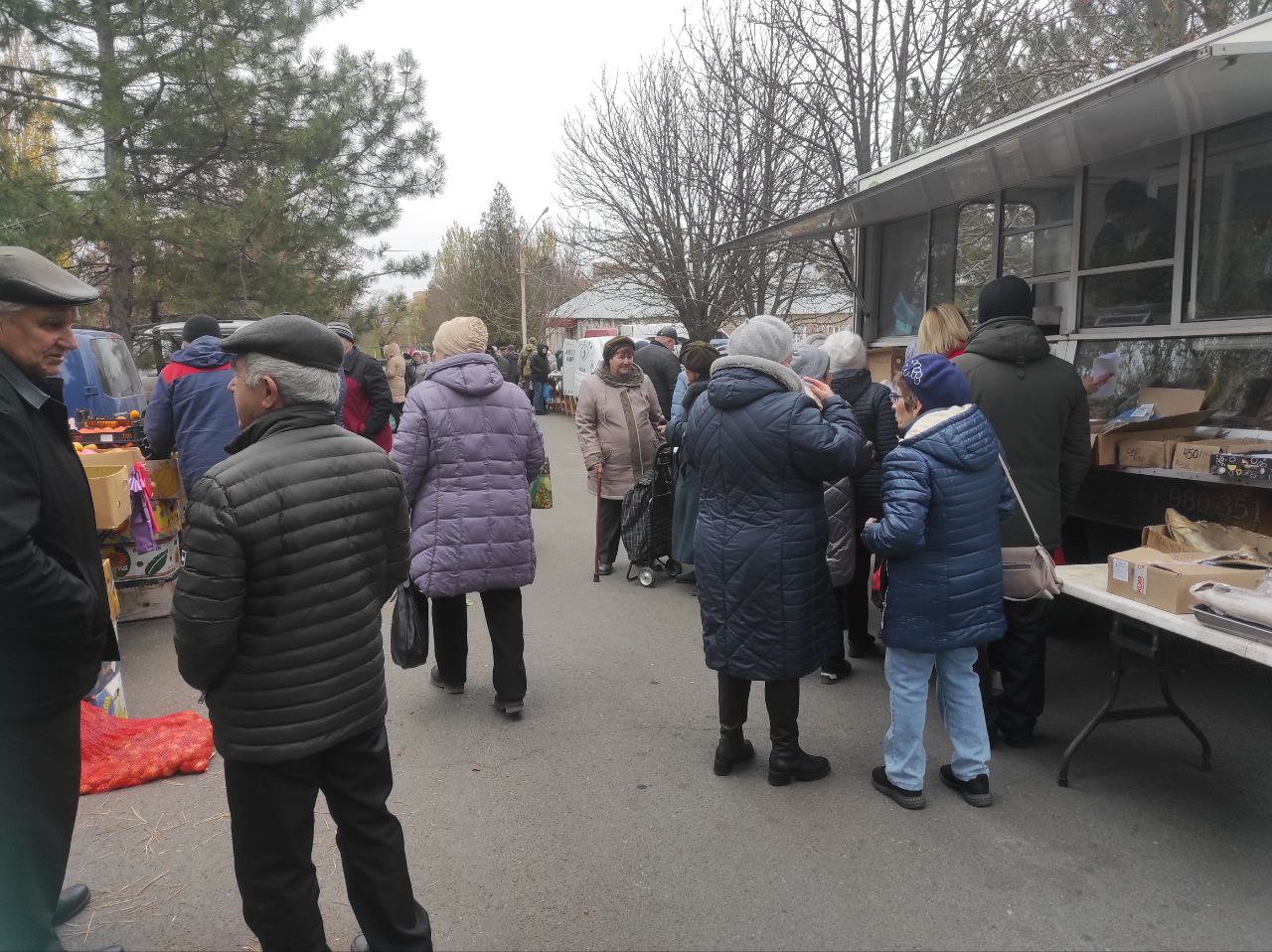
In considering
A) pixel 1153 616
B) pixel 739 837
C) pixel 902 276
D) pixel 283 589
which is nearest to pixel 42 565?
pixel 283 589

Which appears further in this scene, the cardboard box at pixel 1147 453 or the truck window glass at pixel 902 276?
the truck window glass at pixel 902 276

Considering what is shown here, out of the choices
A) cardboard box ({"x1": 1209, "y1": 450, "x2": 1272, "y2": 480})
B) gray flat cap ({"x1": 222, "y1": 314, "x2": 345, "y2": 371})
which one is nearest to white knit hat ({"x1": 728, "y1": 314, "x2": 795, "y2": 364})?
gray flat cap ({"x1": 222, "y1": 314, "x2": 345, "y2": 371})

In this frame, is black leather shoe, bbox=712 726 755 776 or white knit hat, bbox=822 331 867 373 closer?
black leather shoe, bbox=712 726 755 776

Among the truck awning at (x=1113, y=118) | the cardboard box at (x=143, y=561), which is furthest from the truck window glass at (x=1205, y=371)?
the cardboard box at (x=143, y=561)

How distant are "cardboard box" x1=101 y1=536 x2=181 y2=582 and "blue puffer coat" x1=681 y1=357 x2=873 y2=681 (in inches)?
169

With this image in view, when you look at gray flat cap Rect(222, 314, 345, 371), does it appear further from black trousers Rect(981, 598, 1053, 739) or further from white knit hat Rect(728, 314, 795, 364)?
black trousers Rect(981, 598, 1053, 739)

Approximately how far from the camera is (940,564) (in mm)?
3492

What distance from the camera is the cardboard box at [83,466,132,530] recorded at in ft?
15.4

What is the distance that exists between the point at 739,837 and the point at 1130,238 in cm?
434

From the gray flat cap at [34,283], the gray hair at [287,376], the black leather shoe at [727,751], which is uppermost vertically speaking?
the gray flat cap at [34,283]

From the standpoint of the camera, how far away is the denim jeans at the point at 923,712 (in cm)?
358

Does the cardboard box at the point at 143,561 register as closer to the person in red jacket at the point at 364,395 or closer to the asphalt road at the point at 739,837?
the asphalt road at the point at 739,837

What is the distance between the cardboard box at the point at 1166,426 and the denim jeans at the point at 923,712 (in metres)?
1.91

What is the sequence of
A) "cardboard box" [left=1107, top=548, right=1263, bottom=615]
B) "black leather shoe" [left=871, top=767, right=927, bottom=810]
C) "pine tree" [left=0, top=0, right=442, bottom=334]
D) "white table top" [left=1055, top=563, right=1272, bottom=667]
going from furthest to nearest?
1. "pine tree" [left=0, top=0, right=442, bottom=334]
2. "black leather shoe" [left=871, top=767, right=927, bottom=810]
3. "cardboard box" [left=1107, top=548, right=1263, bottom=615]
4. "white table top" [left=1055, top=563, right=1272, bottom=667]
